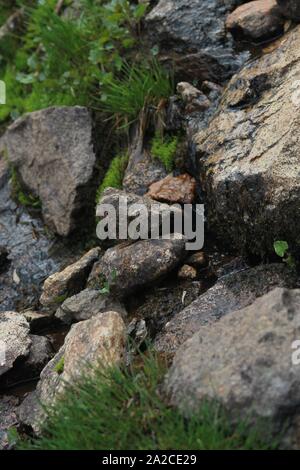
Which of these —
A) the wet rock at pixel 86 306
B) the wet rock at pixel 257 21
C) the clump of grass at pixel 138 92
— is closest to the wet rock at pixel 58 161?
the clump of grass at pixel 138 92

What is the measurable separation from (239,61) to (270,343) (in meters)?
3.38

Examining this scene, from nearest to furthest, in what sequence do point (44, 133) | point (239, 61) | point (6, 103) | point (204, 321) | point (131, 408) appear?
point (131, 408) < point (204, 321) < point (239, 61) < point (44, 133) < point (6, 103)

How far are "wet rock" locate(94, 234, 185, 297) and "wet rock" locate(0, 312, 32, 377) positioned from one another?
750mm

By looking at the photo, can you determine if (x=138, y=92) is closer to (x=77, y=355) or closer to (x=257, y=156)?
(x=257, y=156)

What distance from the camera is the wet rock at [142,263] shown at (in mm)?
5074

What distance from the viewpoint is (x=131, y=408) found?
357 cm

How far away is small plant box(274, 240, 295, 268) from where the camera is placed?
456 centimetres

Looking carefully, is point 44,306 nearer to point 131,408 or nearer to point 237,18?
point 131,408

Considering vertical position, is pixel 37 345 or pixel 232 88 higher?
pixel 232 88

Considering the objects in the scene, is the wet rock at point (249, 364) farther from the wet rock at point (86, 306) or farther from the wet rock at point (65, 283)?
the wet rock at point (65, 283)

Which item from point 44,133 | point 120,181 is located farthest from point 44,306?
point 44,133

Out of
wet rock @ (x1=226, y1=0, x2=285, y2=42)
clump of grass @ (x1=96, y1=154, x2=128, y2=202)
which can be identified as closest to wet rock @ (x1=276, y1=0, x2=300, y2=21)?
wet rock @ (x1=226, y1=0, x2=285, y2=42)

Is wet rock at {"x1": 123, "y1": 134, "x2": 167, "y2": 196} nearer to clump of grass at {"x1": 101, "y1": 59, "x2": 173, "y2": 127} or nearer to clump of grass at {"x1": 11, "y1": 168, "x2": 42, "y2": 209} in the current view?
clump of grass at {"x1": 101, "y1": 59, "x2": 173, "y2": 127}

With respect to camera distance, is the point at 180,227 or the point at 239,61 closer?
the point at 180,227
